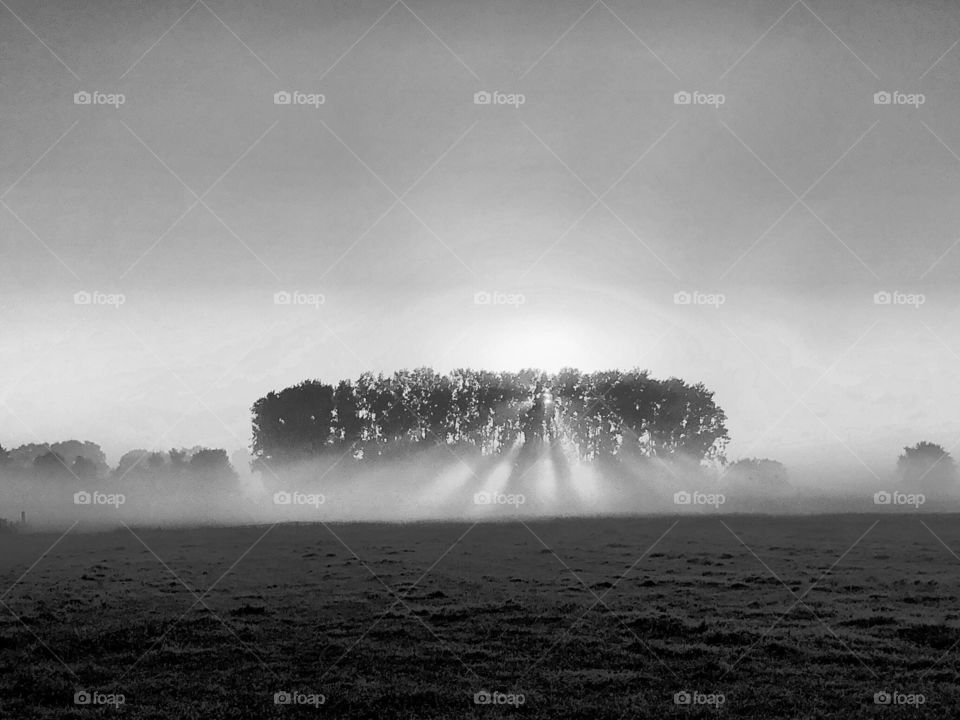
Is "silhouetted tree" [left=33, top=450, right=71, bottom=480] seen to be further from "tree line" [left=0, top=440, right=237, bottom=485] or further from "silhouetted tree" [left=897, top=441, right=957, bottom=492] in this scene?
"silhouetted tree" [left=897, top=441, right=957, bottom=492]

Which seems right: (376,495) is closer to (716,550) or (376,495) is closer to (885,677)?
(716,550)

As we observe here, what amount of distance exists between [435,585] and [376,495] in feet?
192

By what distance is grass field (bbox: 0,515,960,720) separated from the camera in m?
20.6

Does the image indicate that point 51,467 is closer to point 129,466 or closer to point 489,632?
point 129,466

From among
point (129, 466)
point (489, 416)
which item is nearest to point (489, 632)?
point (489, 416)

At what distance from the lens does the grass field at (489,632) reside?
20.6 metres

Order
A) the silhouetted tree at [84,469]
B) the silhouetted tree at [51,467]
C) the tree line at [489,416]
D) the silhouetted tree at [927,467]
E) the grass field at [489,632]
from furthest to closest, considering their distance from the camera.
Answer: the silhouetted tree at [84,469], the silhouetted tree at [51,467], the silhouetted tree at [927,467], the tree line at [489,416], the grass field at [489,632]

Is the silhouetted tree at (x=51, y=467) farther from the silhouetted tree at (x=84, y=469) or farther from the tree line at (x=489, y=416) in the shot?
the tree line at (x=489, y=416)

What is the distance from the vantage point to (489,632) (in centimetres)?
2770

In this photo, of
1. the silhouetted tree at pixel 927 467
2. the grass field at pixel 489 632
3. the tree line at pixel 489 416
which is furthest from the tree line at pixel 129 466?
the silhouetted tree at pixel 927 467

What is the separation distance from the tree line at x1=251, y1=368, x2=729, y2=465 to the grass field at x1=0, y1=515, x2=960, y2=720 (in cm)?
5491

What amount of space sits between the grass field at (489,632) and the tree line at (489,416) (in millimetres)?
54915

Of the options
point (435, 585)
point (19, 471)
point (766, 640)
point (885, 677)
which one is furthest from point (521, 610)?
point (19, 471)

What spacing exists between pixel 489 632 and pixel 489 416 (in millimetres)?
83694
